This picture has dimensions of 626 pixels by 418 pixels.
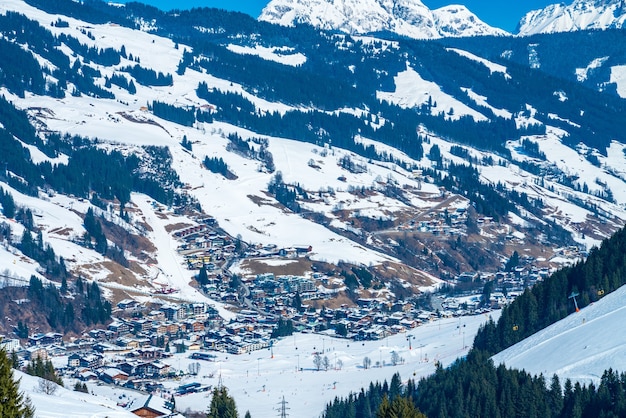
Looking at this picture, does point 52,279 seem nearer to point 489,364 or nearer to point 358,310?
point 358,310

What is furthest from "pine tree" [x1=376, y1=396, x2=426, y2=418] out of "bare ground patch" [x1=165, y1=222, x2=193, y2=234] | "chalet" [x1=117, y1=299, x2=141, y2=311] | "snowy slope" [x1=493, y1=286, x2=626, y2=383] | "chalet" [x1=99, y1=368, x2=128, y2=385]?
"bare ground patch" [x1=165, y1=222, x2=193, y2=234]

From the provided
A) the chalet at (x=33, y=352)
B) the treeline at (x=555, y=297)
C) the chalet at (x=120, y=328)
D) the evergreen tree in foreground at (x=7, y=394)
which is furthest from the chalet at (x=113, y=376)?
the evergreen tree in foreground at (x=7, y=394)

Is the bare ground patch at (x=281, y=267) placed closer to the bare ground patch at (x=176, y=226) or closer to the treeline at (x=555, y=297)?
the bare ground patch at (x=176, y=226)

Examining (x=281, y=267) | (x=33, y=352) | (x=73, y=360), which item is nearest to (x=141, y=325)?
(x=33, y=352)

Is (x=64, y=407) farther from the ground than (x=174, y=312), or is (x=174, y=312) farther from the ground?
(x=174, y=312)

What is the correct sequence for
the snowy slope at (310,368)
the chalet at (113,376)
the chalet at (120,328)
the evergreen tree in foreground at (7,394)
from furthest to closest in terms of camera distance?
the chalet at (120,328) → the chalet at (113,376) → the snowy slope at (310,368) → the evergreen tree in foreground at (7,394)

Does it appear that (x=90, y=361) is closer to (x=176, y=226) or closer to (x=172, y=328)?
(x=172, y=328)

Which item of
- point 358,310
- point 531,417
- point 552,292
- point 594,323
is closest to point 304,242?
point 358,310
